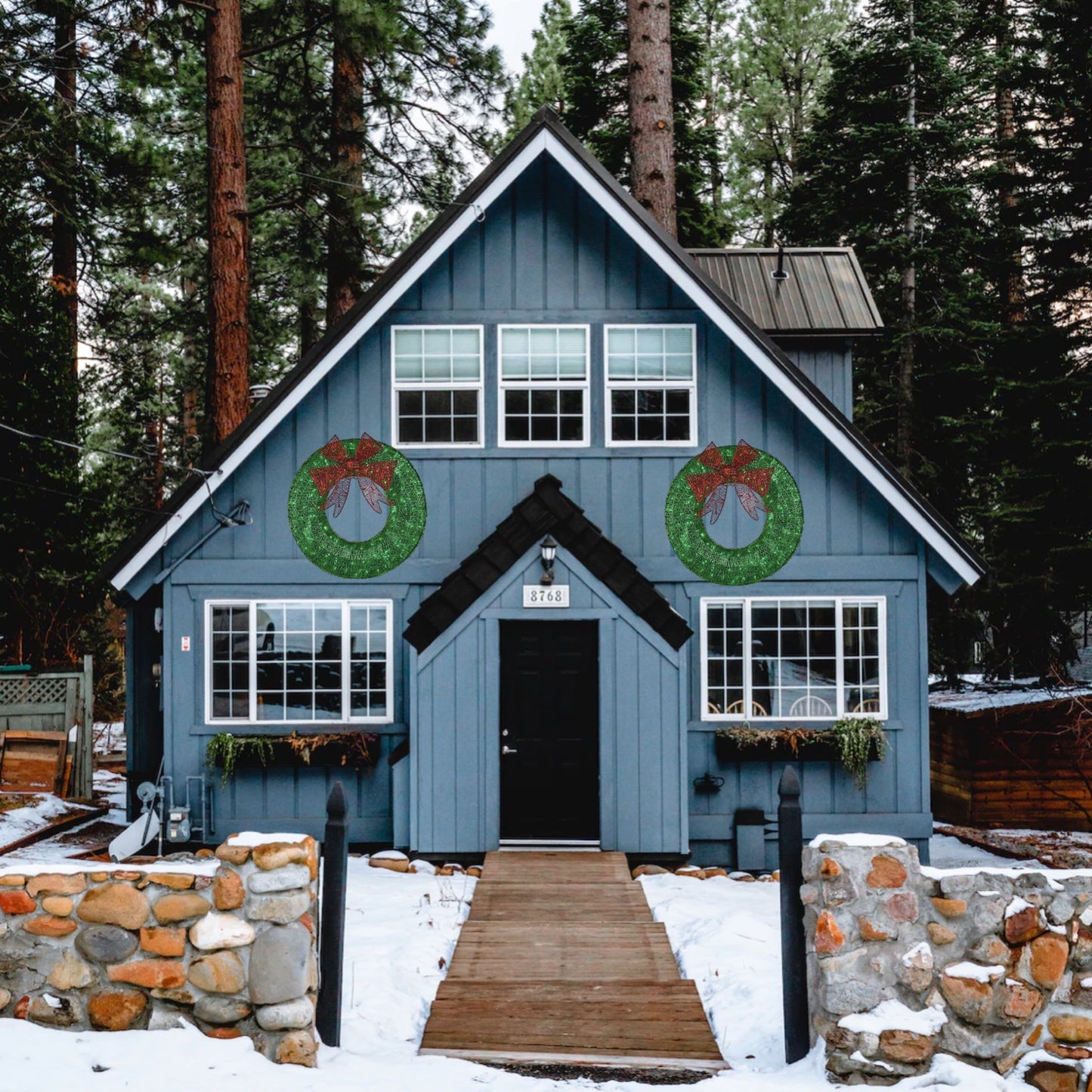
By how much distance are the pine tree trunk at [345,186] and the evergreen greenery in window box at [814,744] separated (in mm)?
10598

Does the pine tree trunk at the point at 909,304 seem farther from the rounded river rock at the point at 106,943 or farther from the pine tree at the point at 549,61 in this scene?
the rounded river rock at the point at 106,943

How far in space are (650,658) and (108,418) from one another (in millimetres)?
22578

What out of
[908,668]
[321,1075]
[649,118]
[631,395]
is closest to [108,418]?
[649,118]

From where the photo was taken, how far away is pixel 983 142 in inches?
819

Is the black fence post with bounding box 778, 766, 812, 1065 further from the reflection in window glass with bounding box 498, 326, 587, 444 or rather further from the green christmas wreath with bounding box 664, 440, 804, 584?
the reflection in window glass with bounding box 498, 326, 587, 444

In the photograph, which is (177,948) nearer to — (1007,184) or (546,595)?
(546,595)

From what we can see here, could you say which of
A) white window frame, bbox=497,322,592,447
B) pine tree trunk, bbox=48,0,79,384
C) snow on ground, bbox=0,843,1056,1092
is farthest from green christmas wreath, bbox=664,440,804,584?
pine tree trunk, bbox=48,0,79,384

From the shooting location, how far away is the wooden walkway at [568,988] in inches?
216

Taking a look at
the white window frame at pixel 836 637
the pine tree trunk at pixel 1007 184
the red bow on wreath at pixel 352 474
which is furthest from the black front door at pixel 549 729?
the pine tree trunk at pixel 1007 184

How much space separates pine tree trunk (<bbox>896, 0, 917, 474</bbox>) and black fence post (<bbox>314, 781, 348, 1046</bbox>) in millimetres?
17827

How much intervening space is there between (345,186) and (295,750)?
9.75 m

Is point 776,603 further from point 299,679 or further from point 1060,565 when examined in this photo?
point 1060,565

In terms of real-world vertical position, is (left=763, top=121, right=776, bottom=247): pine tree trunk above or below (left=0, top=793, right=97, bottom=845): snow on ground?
above

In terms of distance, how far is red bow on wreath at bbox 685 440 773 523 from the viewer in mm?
10852
